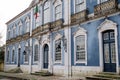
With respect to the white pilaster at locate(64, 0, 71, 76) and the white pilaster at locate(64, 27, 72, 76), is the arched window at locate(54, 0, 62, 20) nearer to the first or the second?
the white pilaster at locate(64, 0, 71, 76)

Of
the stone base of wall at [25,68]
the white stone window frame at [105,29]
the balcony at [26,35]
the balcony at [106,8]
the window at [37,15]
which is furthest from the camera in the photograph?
the balcony at [26,35]

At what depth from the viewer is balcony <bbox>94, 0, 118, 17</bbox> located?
46.3ft

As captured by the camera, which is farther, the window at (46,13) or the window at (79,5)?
the window at (46,13)

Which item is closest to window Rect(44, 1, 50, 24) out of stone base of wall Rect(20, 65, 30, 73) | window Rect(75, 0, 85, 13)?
window Rect(75, 0, 85, 13)

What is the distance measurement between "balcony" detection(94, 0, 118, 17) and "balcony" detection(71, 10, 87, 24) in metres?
1.23

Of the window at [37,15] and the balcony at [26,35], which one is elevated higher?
the window at [37,15]

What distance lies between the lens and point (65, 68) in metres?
18.4

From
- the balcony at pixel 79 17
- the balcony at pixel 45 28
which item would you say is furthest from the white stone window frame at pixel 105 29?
the balcony at pixel 45 28

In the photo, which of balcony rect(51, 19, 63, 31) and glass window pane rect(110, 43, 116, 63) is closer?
glass window pane rect(110, 43, 116, 63)

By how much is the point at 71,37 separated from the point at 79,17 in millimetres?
1942

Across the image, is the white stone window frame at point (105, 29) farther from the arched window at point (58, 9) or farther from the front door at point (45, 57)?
the front door at point (45, 57)

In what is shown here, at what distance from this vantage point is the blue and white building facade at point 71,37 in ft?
48.1

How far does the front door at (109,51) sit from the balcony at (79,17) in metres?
2.45

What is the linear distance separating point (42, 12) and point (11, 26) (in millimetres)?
11268
